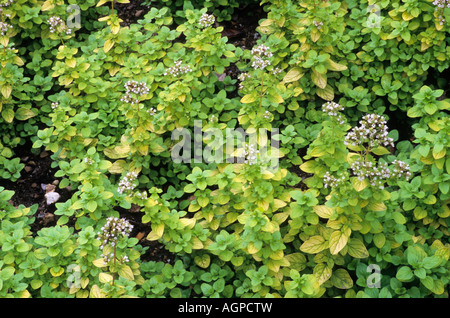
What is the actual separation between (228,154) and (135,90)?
38.0 inches

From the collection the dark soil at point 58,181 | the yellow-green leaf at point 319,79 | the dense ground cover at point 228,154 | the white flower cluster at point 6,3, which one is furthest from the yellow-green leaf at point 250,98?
the white flower cluster at point 6,3

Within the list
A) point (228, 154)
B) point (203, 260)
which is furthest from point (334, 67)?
point (203, 260)

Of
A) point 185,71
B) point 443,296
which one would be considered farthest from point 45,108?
point 443,296

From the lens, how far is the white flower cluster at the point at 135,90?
455cm

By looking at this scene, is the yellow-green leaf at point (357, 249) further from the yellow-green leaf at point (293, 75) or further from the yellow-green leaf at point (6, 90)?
the yellow-green leaf at point (6, 90)

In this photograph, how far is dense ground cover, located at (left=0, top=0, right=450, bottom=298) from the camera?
155 inches

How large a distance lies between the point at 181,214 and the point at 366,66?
2.50m

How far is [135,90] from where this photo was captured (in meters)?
4.55

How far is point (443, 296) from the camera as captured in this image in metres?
3.87

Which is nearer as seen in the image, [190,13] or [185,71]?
[185,71]

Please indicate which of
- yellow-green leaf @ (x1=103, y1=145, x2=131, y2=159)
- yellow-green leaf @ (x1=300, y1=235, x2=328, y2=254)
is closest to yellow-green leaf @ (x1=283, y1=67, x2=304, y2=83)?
yellow-green leaf @ (x1=103, y1=145, x2=131, y2=159)

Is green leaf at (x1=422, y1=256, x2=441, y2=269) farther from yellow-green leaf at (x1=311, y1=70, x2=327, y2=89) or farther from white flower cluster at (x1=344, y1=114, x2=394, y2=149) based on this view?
yellow-green leaf at (x1=311, y1=70, x2=327, y2=89)

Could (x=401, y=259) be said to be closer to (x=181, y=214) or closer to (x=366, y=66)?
(x=181, y=214)

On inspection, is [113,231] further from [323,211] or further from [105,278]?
[323,211]
